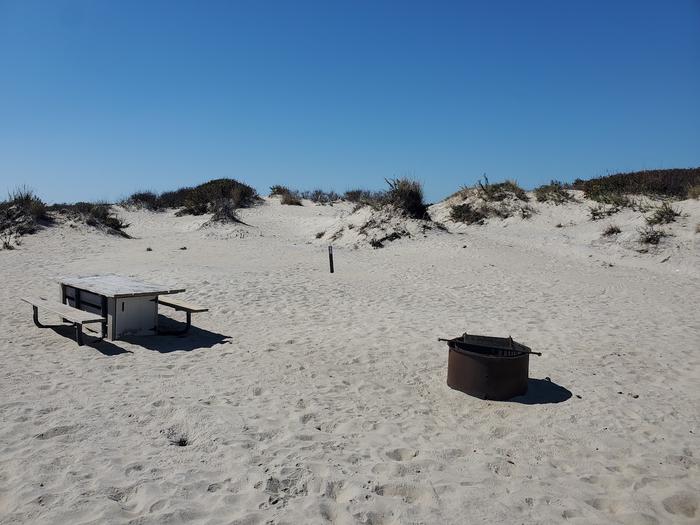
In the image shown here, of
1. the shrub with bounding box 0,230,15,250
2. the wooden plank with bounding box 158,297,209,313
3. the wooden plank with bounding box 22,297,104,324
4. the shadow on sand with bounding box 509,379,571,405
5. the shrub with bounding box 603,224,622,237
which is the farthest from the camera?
the shrub with bounding box 603,224,622,237

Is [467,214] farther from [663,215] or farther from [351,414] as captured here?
[351,414]

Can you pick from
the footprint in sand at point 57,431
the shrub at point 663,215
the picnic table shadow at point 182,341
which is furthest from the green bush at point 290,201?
the footprint in sand at point 57,431

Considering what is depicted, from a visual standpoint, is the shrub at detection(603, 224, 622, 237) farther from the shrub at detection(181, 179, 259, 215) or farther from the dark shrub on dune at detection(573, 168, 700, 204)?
the shrub at detection(181, 179, 259, 215)

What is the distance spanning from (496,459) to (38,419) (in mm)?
3615

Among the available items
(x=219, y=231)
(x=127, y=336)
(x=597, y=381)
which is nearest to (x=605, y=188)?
(x=219, y=231)

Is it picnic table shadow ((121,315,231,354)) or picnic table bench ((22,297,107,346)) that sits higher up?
picnic table bench ((22,297,107,346))

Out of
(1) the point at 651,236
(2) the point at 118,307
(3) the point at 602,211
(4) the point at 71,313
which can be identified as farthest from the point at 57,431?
(3) the point at 602,211

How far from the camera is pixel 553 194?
868 inches

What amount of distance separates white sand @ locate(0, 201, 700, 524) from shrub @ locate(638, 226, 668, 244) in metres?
5.07

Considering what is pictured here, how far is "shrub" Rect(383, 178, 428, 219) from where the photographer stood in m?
19.9

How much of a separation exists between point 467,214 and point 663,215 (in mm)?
7647

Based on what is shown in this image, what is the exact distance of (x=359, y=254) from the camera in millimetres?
16750

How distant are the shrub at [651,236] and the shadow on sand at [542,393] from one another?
12.1 m

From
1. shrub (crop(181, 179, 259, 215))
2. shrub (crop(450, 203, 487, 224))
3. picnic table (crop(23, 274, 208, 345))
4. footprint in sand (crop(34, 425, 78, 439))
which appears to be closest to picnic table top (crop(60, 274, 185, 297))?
picnic table (crop(23, 274, 208, 345))
